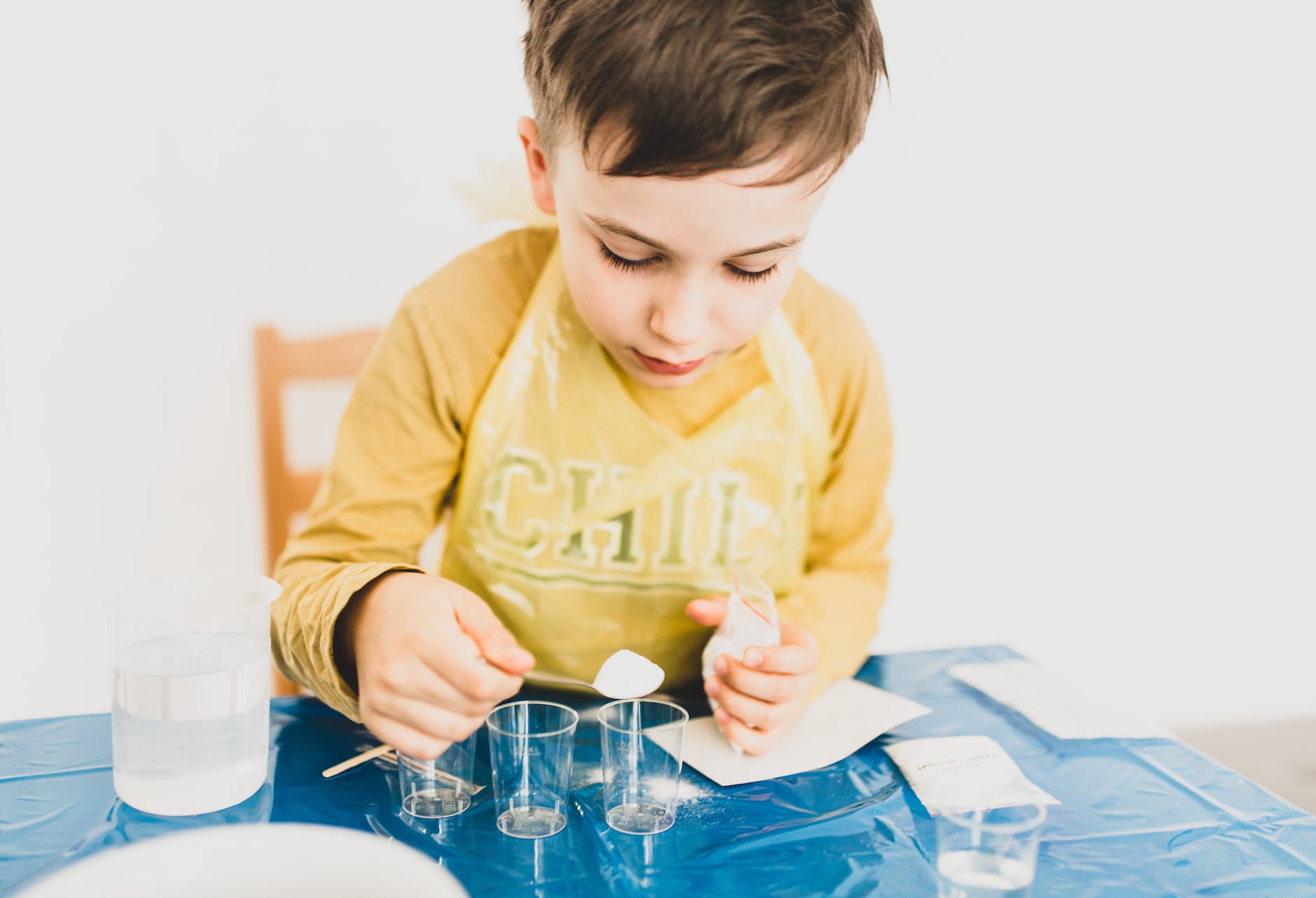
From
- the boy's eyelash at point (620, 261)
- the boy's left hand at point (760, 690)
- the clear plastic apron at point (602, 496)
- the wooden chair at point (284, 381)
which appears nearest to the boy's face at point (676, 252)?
the boy's eyelash at point (620, 261)

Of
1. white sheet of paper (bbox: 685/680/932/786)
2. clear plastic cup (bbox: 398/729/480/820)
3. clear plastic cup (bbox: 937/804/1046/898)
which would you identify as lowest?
white sheet of paper (bbox: 685/680/932/786)

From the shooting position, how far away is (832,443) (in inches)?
42.5

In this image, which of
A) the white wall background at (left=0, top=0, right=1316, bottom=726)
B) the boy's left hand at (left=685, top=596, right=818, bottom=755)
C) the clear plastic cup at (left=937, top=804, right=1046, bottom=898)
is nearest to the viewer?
the clear plastic cup at (left=937, top=804, right=1046, bottom=898)

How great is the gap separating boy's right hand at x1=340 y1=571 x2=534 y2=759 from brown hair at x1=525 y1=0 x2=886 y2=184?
32 centimetres

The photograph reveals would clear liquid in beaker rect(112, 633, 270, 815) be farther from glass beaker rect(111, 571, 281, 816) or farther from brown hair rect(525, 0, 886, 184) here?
brown hair rect(525, 0, 886, 184)

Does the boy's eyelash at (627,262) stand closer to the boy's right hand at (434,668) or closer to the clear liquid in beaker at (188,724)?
the boy's right hand at (434,668)

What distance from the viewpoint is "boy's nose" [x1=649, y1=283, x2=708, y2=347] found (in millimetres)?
767

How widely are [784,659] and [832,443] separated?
31cm

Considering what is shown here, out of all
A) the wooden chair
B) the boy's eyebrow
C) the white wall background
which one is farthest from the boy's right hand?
the white wall background

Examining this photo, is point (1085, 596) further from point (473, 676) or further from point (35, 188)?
point (35, 188)

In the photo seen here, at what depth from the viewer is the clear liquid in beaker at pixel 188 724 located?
0.70 metres

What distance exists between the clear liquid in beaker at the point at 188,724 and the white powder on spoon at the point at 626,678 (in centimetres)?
24

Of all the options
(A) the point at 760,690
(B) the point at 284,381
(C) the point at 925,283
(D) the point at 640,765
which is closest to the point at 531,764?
(D) the point at 640,765

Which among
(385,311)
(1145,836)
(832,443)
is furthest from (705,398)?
(385,311)
